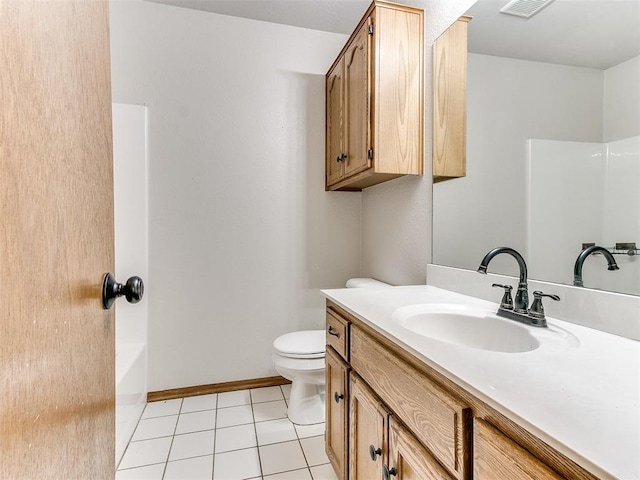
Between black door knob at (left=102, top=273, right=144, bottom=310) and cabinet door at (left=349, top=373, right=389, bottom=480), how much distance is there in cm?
70

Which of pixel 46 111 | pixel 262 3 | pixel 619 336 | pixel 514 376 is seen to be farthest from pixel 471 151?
pixel 262 3

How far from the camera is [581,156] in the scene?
0.97 m

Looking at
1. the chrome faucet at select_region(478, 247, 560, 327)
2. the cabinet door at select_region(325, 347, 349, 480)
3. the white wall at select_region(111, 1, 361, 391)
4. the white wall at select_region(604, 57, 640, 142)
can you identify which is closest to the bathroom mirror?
the white wall at select_region(604, 57, 640, 142)

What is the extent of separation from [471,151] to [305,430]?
159cm

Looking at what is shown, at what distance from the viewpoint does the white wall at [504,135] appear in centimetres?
100

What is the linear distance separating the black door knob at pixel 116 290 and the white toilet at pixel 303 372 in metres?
1.20

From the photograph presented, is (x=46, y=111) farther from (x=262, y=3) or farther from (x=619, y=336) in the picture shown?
(x=262, y=3)

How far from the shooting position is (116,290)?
683mm

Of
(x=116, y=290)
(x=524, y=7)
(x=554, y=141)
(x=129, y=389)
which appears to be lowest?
(x=129, y=389)

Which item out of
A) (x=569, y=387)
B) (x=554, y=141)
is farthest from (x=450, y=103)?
(x=569, y=387)

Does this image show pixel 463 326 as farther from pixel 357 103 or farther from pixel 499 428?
pixel 357 103

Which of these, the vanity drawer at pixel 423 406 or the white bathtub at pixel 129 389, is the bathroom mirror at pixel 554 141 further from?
the white bathtub at pixel 129 389

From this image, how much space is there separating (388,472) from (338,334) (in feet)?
1.66

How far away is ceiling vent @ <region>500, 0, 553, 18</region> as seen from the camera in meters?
1.11
